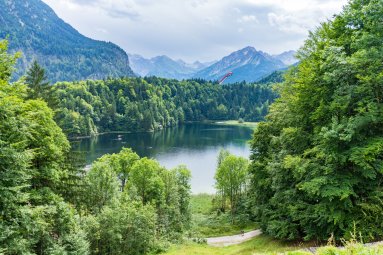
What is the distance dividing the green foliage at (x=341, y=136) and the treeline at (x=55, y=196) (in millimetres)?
11675

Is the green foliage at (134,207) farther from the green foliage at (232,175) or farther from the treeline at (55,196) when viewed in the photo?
the green foliage at (232,175)

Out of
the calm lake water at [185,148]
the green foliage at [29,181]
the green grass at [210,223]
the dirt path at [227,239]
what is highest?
the green foliage at [29,181]

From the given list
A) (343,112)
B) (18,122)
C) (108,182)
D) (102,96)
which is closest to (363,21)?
(343,112)

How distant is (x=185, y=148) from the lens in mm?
108125

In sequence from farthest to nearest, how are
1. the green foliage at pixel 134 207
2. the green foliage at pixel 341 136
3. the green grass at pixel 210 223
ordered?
the green grass at pixel 210 223 < the green foliage at pixel 134 207 < the green foliage at pixel 341 136

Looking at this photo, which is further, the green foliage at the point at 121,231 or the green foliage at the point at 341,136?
the green foliage at the point at 121,231

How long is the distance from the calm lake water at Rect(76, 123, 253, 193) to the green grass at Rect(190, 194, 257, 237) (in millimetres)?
6780

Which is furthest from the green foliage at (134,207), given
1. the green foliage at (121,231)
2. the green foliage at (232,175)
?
the green foliage at (232,175)

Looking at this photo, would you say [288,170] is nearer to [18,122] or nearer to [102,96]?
[18,122]

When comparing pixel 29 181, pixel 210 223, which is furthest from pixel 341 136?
pixel 210 223

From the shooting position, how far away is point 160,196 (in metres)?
39.3

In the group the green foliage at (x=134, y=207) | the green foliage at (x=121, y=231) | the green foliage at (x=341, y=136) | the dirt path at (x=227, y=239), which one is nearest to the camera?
the green foliage at (x=341, y=136)

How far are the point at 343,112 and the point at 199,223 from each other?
33.6m

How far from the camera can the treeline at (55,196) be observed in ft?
52.0
